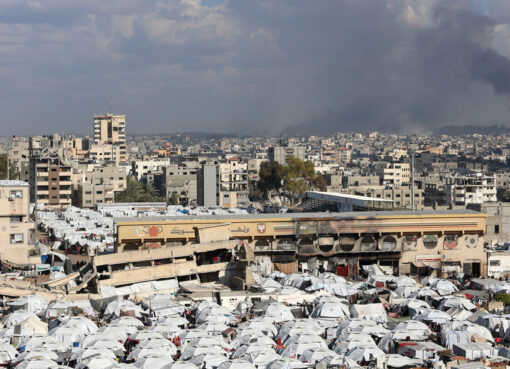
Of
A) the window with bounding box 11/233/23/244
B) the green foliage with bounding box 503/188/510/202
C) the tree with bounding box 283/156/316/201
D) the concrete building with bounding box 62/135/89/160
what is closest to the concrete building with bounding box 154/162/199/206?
the tree with bounding box 283/156/316/201

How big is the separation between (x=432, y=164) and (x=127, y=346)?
117m

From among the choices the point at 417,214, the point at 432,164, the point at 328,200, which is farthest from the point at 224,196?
the point at 432,164

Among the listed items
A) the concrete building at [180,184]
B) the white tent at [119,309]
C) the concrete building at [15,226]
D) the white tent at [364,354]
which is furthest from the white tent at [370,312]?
the concrete building at [180,184]

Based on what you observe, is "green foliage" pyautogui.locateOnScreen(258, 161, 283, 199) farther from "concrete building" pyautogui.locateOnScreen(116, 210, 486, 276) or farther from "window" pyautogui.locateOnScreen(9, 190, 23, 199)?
"window" pyautogui.locateOnScreen(9, 190, 23, 199)

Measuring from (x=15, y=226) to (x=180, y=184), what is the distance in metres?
51.2

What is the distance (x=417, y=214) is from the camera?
32312mm

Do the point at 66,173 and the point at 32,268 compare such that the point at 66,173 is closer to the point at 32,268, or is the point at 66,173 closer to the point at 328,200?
the point at 328,200

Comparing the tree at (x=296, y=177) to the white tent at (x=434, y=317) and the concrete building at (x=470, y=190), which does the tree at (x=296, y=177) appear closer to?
the concrete building at (x=470, y=190)

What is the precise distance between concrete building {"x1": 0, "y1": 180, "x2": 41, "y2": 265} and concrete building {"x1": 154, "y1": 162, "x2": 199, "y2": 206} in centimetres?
4562

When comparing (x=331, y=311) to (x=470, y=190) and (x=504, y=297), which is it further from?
(x=470, y=190)

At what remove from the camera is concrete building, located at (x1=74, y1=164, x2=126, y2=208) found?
69.2 metres

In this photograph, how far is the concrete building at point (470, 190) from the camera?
7225 centimetres

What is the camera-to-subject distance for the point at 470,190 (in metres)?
72.6

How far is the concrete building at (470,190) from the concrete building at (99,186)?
28.8m
